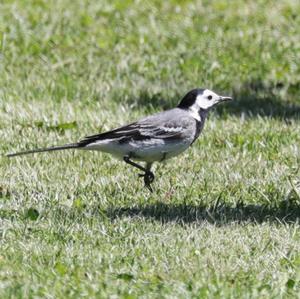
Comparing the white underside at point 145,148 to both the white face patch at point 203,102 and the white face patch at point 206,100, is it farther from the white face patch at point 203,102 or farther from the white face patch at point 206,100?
the white face patch at point 206,100

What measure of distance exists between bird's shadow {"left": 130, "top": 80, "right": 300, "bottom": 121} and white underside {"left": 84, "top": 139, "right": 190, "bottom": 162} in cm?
272

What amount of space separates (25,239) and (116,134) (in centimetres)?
161

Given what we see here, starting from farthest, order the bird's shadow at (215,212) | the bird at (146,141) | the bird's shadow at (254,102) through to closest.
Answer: the bird's shadow at (254,102), the bird at (146,141), the bird's shadow at (215,212)

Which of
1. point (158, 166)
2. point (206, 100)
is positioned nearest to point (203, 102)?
point (206, 100)

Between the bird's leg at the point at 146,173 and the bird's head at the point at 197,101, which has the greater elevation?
the bird's head at the point at 197,101

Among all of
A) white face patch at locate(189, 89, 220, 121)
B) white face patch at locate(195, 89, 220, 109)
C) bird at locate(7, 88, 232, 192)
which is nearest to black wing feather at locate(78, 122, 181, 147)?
bird at locate(7, 88, 232, 192)

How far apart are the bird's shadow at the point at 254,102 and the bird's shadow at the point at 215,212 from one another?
3.16m

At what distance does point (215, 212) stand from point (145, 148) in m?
0.89

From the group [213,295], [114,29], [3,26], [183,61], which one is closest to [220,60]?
[183,61]

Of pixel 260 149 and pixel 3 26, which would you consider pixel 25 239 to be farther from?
pixel 3 26

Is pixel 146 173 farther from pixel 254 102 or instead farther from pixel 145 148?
pixel 254 102

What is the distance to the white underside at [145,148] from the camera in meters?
8.34

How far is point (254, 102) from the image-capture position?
11930 millimetres

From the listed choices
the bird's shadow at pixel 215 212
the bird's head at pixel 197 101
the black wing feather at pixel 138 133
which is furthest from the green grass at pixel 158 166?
the bird's head at pixel 197 101
